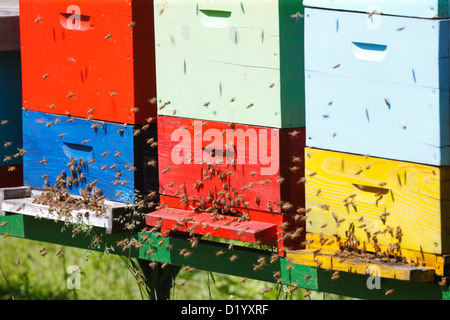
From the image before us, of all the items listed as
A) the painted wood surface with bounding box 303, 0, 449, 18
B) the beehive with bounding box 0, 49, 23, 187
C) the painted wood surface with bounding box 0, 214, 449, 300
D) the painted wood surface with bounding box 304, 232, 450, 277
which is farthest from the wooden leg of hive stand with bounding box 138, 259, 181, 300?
the painted wood surface with bounding box 303, 0, 449, 18

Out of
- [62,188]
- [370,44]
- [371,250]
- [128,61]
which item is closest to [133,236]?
[62,188]

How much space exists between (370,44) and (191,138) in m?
1.31

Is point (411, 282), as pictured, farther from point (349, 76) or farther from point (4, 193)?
point (4, 193)

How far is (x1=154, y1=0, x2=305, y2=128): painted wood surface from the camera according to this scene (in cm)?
513

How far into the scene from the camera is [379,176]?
16.1ft

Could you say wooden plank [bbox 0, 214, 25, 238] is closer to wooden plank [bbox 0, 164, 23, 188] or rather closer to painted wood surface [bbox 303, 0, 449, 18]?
wooden plank [bbox 0, 164, 23, 188]

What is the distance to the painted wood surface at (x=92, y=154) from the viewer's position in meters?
5.88

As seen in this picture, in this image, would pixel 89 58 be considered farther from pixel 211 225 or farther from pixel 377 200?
pixel 377 200

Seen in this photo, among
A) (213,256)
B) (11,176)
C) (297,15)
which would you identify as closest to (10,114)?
(11,176)

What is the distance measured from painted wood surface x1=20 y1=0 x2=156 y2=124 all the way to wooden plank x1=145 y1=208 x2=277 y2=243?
646mm

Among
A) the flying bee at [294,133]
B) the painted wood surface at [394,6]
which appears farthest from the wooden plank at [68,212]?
the painted wood surface at [394,6]

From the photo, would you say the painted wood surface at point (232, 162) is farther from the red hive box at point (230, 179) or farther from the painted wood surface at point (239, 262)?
the painted wood surface at point (239, 262)

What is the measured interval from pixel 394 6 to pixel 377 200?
1000mm

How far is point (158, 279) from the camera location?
7371mm
